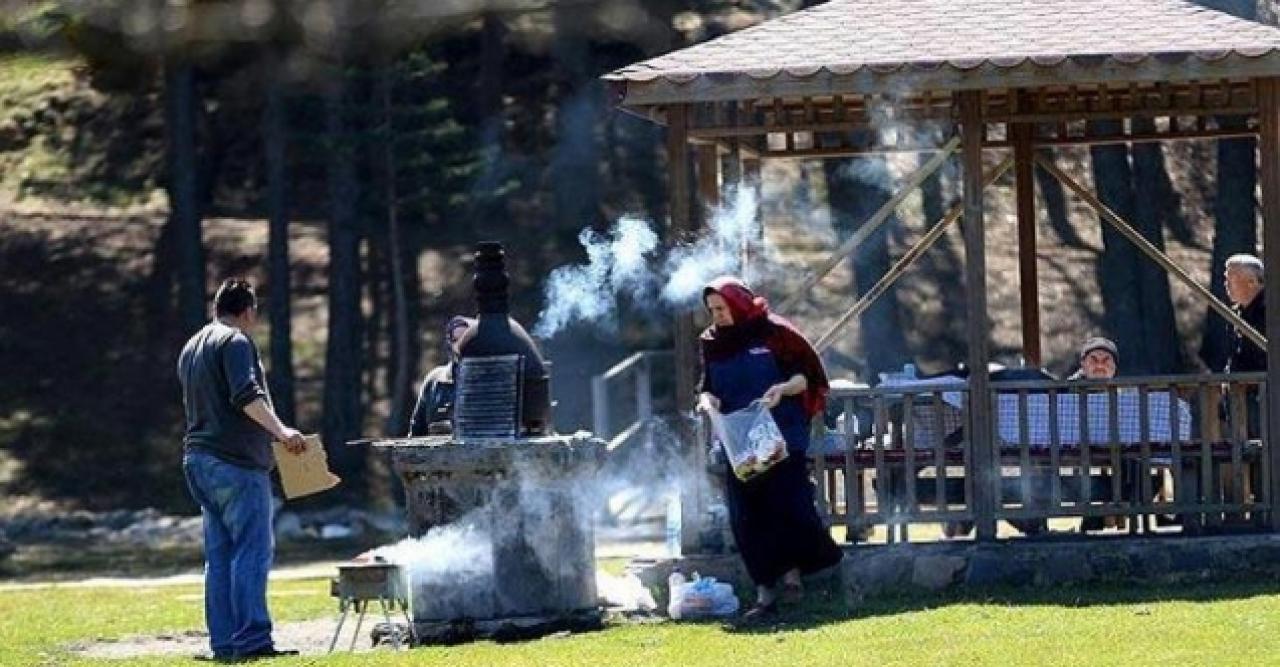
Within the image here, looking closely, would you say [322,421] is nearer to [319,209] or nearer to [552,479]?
[319,209]

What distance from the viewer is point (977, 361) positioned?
1475 cm

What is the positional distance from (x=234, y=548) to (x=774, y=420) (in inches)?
111

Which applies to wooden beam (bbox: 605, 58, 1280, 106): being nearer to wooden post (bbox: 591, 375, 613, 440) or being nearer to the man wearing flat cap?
the man wearing flat cap

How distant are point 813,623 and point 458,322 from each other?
3.26 meters

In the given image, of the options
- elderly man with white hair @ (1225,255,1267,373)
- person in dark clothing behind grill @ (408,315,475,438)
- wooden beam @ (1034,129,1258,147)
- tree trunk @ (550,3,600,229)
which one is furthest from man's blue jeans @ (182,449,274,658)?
tree trunk @ (550,3,600,229)

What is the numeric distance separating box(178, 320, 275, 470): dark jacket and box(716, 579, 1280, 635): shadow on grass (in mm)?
2561

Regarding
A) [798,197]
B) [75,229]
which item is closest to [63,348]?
[75,229]

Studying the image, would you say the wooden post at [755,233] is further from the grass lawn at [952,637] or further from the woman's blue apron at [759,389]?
the grass lawn at [952,637]

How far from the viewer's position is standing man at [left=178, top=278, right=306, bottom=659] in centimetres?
1319

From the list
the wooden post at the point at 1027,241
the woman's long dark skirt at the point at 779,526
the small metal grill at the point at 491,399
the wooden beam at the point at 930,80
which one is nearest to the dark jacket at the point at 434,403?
the small metal grill at the point at 491,399

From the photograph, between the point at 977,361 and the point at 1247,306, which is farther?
the point at 1247,306

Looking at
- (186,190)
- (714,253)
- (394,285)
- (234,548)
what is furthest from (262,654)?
(394,285)

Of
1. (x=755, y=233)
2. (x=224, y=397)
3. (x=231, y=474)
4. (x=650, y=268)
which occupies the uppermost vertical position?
(x=755, y=233)

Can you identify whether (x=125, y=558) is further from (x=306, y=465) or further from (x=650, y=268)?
(x=306, y=465)
